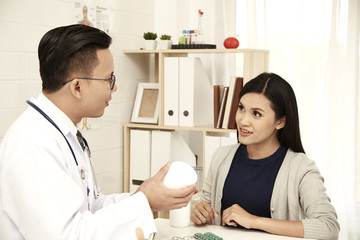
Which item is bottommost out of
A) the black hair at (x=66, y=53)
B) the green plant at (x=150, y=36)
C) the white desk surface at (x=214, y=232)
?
the white desk surface at (x=214, y=232)

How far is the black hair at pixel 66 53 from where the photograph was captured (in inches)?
60.5

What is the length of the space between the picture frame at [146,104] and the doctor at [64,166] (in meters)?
1.91

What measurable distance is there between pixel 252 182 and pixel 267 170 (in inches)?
3.2

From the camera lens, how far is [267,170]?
213cm

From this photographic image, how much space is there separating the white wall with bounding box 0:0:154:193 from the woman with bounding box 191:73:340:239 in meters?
1.27

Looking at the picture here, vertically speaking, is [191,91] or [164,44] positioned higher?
[164,44]

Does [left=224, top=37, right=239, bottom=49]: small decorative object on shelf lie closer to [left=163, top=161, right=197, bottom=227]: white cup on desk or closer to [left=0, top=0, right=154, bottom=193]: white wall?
[left=0, top=0, right=154, bottom=193]: white wall

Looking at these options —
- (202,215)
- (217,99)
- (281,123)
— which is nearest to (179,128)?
(217,99)

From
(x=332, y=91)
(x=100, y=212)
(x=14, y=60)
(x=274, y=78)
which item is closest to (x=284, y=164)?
(x=274, y=78)

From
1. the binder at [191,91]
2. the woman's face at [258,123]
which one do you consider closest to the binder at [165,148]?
the binder at [191,91]

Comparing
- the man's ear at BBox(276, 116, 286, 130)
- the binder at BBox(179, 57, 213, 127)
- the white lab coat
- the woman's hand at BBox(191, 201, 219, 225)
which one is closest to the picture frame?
the binder at BBox(179, 57, 213, 127)

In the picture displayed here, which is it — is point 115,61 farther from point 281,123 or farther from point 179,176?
point 179,176

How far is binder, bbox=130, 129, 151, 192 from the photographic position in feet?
12.0

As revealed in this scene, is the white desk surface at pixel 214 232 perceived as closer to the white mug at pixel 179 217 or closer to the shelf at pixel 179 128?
the white mug at pixel 179 217
